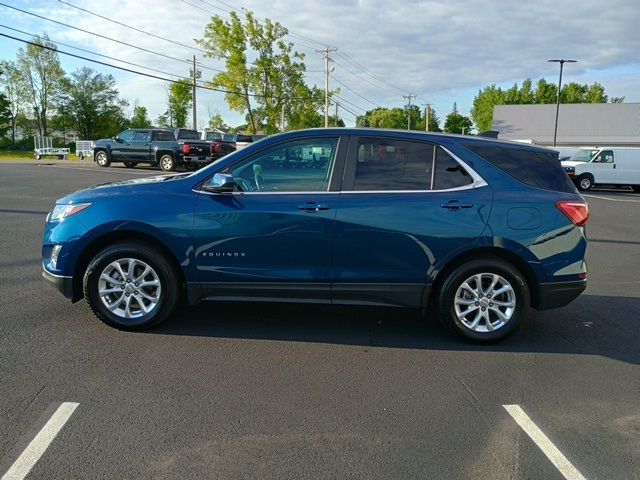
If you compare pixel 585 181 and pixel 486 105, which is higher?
pixel 486 105

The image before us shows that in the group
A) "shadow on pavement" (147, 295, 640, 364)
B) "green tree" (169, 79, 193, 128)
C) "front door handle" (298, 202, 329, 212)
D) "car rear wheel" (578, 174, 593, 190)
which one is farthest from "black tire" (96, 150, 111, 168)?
"green tree" (169, 79, 193, 128)

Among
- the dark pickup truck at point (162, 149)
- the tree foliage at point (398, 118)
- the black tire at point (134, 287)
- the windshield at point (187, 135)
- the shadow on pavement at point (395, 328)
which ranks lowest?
the shadow on pavement at point (395, 328)

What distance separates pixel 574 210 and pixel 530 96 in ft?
326

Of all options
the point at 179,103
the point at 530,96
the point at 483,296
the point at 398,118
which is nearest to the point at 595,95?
the point at 530,96

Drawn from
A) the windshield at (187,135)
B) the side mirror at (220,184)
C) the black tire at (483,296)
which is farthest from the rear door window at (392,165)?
the windshield at (187,135)

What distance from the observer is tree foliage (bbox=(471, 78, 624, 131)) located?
297ft

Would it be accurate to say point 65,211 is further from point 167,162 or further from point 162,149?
point 162,149

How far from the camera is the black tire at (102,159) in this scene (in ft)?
87.4

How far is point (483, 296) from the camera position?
14.6 ft

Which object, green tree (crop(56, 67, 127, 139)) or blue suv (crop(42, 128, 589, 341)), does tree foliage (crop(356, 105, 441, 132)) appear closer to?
green tree (crop(56, 67, 127, 139))

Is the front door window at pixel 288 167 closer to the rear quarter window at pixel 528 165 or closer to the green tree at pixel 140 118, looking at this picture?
the rear quarter window at pixel 528 165

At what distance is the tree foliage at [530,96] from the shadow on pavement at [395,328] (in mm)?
Result: 89124

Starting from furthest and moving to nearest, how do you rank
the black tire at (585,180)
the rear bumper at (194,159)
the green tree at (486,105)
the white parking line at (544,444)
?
the green tree at (486,105)
the rear bumper at (194,159)
the black tire at (585,180)
the white parking line at (544,444)

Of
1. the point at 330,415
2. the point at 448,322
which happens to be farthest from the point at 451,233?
the point at 330,415
